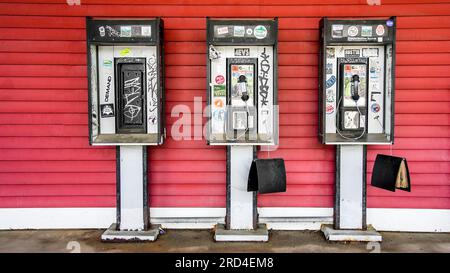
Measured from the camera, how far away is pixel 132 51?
4332 millimetres

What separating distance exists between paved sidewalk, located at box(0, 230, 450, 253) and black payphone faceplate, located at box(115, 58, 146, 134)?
4.10ft

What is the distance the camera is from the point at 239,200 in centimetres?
450

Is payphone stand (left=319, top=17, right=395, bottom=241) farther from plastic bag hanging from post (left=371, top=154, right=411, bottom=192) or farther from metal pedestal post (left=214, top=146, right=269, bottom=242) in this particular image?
metal pedestal post (left=214, top=146, right=269, bottom=242)

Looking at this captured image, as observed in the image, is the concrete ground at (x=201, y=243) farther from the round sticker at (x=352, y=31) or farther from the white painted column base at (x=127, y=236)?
the round sticker at (x=352, y=31)

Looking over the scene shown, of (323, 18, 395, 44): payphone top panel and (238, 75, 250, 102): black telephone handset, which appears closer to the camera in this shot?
(323, 18, 395, 44): payphone top panel

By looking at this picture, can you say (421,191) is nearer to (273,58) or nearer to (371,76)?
(371,76)

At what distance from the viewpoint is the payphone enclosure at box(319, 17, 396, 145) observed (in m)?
4.30

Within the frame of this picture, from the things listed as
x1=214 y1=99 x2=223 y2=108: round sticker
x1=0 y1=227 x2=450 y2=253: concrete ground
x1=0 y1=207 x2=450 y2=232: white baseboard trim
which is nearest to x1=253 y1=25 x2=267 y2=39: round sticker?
x1=214 y1=99 x2=223 y2=108: round sticker

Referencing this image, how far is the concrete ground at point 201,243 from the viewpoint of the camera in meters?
4.25

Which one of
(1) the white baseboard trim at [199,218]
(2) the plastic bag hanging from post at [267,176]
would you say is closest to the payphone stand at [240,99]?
(2) the plastic bag hanging from post at [267,176]

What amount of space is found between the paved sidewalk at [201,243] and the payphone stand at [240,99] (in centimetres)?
18

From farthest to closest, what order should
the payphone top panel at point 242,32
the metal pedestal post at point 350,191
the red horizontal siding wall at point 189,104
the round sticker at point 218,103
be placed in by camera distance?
1. the red horizontal siding wall at point 189,104
2. the metal pedestal post at point 350,191
3. the round sticker at point 218,103
4. the payphone top panel at point 242,32

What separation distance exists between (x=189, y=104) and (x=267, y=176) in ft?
3.84

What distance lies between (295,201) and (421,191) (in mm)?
1360
